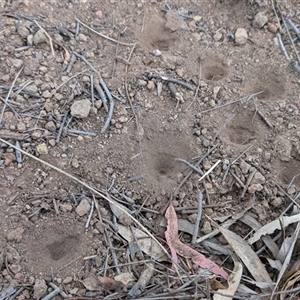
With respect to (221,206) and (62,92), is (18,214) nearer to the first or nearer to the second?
(62,92)

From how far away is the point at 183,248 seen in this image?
5.71 feet

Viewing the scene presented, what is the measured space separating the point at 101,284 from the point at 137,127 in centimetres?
70

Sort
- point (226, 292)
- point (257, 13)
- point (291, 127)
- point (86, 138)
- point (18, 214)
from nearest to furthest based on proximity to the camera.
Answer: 1. point (226, 292)
2. point (18, 214)
3. point (86, 138)
4. point (291, 127)
5. point (257, 13)

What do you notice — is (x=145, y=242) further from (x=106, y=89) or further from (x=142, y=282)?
(x=106, y=89)

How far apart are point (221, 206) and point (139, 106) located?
1.91 feet

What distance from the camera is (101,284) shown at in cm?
162

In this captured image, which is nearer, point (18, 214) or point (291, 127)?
point (18, 214)

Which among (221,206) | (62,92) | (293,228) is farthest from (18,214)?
(293,228)

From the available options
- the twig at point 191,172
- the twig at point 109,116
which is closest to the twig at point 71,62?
the twig at point 109,116

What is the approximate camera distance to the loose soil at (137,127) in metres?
1.73

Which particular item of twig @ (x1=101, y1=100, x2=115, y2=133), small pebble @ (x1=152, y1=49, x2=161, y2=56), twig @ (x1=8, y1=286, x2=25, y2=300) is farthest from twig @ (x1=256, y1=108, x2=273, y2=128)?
twig @ (x1=8, y1=286, x2=25, y2=300)

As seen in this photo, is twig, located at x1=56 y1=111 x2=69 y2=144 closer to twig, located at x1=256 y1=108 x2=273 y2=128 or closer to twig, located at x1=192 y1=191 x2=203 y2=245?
twig, located at x1=192 y1=191 x2=203 y2=245

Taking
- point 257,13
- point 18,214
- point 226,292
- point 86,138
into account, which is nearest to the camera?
point 226,292

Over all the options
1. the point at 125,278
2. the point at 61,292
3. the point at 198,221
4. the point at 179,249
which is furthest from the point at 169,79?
the point at 61,292
